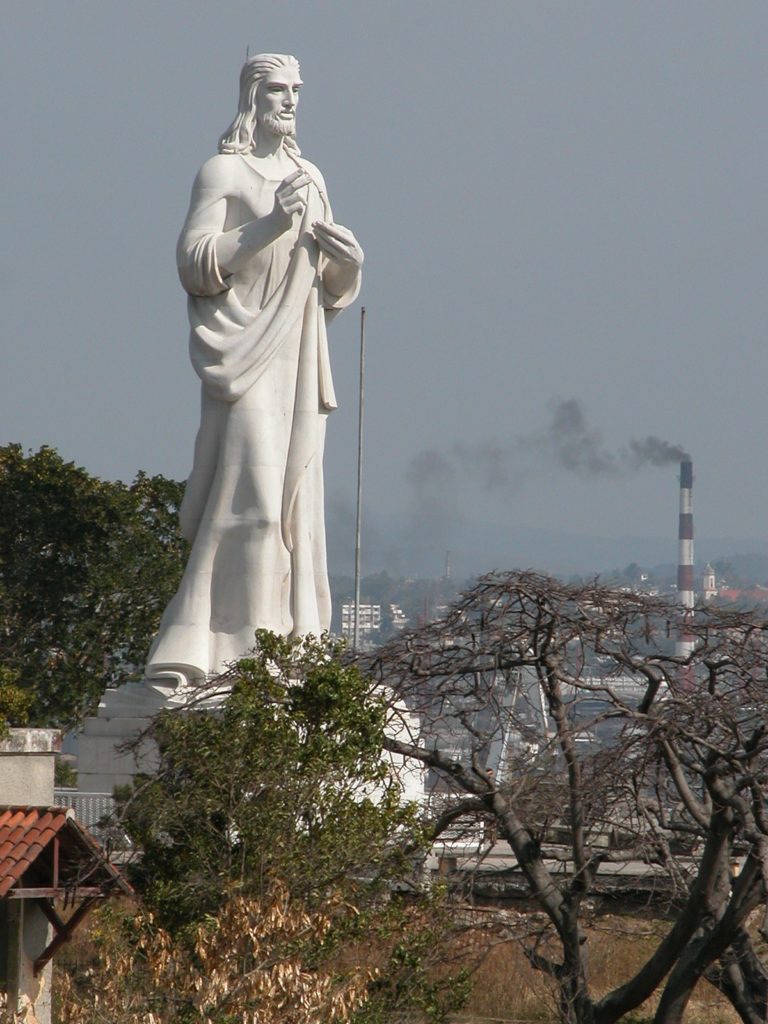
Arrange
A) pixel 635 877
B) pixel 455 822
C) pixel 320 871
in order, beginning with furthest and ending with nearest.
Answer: pixel 635 877
pixel 455 822
pixel 320 871

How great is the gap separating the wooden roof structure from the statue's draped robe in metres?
3.80

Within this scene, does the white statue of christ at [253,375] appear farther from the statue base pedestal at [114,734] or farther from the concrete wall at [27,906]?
the concrete wall at [27,906]

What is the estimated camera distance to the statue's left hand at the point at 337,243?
59.5ft

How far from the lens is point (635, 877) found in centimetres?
1546

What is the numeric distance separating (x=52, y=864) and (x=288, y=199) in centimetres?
578

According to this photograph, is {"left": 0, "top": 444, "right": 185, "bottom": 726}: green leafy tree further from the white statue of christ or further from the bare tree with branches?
the bare tree with branches

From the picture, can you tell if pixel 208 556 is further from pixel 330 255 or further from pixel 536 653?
pixel 536 653

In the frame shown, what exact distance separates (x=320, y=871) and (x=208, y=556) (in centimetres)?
649

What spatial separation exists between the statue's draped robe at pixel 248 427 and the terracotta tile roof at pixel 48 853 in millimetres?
3800

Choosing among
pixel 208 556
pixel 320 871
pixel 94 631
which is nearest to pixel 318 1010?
pixel 320 871

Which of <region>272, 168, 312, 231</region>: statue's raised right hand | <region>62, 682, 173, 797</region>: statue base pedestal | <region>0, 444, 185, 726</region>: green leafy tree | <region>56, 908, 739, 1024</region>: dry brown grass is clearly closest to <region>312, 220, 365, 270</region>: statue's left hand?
<region>272, 168, 312, 231</region>: statue's raised right hand

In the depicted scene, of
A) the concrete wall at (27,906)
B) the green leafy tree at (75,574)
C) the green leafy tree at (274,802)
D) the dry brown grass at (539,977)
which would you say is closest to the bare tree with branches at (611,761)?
the green leafy tree at (274,802)

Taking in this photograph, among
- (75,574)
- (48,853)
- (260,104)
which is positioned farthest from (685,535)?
(48,853)

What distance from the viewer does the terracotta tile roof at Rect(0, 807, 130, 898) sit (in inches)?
543
